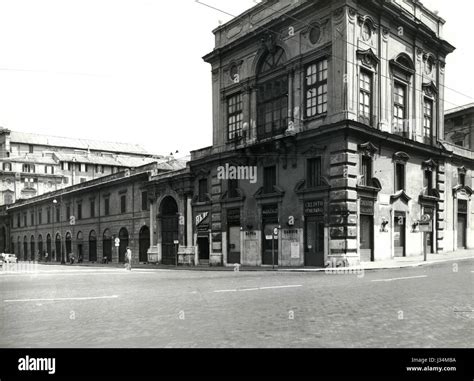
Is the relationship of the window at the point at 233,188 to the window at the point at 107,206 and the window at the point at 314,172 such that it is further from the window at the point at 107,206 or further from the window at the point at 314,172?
the window at the point at 107,206

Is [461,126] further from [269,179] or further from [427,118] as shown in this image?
[269,179]

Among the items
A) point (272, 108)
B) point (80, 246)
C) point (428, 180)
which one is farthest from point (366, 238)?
point (80, 246)

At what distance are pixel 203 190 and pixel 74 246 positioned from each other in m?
27.4

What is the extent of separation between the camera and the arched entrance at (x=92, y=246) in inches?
2120

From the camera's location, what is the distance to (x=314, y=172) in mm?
28375

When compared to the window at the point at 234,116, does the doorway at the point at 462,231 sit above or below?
below

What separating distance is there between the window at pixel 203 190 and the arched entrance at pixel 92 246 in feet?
69.0

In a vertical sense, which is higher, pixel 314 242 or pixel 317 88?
pixel 317 88

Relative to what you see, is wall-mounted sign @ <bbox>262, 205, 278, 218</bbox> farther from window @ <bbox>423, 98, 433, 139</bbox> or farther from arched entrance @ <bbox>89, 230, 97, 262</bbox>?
arched entrance @ <bbox>89, 230, 97, 262</bbox>

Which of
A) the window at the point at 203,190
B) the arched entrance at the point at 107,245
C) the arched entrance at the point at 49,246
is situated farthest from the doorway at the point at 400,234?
the arched entrance at the point at 49,246

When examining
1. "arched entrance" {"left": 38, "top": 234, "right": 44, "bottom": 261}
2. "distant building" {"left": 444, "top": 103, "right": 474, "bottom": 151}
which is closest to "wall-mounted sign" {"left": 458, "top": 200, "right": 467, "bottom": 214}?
"distant building" {"left": 444, "top": 103, "right": 474, "bottom": 151}

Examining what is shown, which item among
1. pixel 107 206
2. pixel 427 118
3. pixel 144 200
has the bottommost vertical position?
pixel 107 206

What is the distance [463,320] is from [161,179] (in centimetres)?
3482

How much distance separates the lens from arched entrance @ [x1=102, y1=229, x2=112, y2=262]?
50938 millimetres
